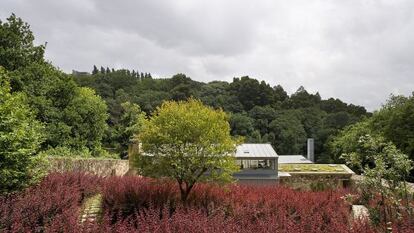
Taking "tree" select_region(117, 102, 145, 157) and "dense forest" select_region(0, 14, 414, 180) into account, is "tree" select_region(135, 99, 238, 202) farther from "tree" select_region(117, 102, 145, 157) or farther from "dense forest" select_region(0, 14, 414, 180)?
"tree" select_region(117, 102, 145, 157)

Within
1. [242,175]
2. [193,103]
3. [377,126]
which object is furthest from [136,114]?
[193,103]

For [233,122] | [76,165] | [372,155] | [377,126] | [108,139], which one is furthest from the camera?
[233,122]

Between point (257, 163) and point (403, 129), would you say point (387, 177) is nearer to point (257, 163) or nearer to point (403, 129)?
point (257, 163)

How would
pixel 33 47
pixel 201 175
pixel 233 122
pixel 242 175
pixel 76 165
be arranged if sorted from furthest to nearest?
pixel 233 122
pixel 33 47
pixel 242 175
pixel 76 165
pixel 201 175

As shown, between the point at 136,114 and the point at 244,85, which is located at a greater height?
the point at 244,85

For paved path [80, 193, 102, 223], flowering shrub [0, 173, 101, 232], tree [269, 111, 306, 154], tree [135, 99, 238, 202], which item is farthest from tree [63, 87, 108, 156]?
tree [269, 111, 306, 154]

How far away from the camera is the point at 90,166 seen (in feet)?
62.0

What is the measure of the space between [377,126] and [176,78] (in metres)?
34.1

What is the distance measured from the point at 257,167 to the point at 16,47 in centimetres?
1568

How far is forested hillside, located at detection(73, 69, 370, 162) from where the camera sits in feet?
176

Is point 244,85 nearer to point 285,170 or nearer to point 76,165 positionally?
point 285,170

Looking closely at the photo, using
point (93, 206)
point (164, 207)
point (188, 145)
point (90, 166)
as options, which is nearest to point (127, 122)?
point (90, 166)

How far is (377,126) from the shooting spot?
3916 cm

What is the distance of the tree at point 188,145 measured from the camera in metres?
12.2
